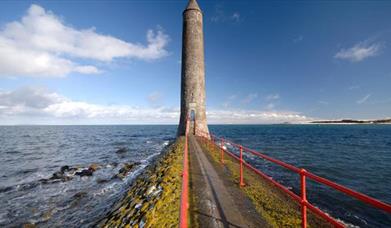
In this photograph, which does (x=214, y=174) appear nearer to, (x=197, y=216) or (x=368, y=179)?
(x=197, y=216)

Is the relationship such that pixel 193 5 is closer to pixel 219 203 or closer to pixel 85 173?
pixel 85 173

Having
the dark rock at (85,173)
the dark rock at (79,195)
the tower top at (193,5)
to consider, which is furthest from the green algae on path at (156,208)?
the tower top at (193,5)

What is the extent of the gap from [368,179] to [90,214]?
16.9m

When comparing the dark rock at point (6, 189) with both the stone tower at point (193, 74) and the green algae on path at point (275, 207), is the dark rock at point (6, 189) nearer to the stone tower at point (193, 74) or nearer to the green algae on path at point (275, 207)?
the stone tower at point (193, 74)

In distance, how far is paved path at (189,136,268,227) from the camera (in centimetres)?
423

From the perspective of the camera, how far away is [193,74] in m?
21.0

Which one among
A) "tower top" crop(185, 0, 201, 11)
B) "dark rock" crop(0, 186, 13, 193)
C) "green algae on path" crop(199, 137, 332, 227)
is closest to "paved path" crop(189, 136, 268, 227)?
"green algae on path" crop(199, 137, 332, 227)

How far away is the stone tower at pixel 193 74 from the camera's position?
68.8ft

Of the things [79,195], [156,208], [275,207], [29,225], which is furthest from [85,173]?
[275,207]

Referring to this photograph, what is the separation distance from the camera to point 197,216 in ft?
14.4

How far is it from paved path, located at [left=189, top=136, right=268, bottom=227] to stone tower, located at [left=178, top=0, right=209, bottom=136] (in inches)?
534

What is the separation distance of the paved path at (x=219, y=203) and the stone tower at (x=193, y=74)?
44.5ft

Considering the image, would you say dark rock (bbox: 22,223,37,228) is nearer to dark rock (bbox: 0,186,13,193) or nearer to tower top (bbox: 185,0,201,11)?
dark rock (bbox: 0,186,13,193)

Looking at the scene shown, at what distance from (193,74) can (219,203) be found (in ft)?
56.2
